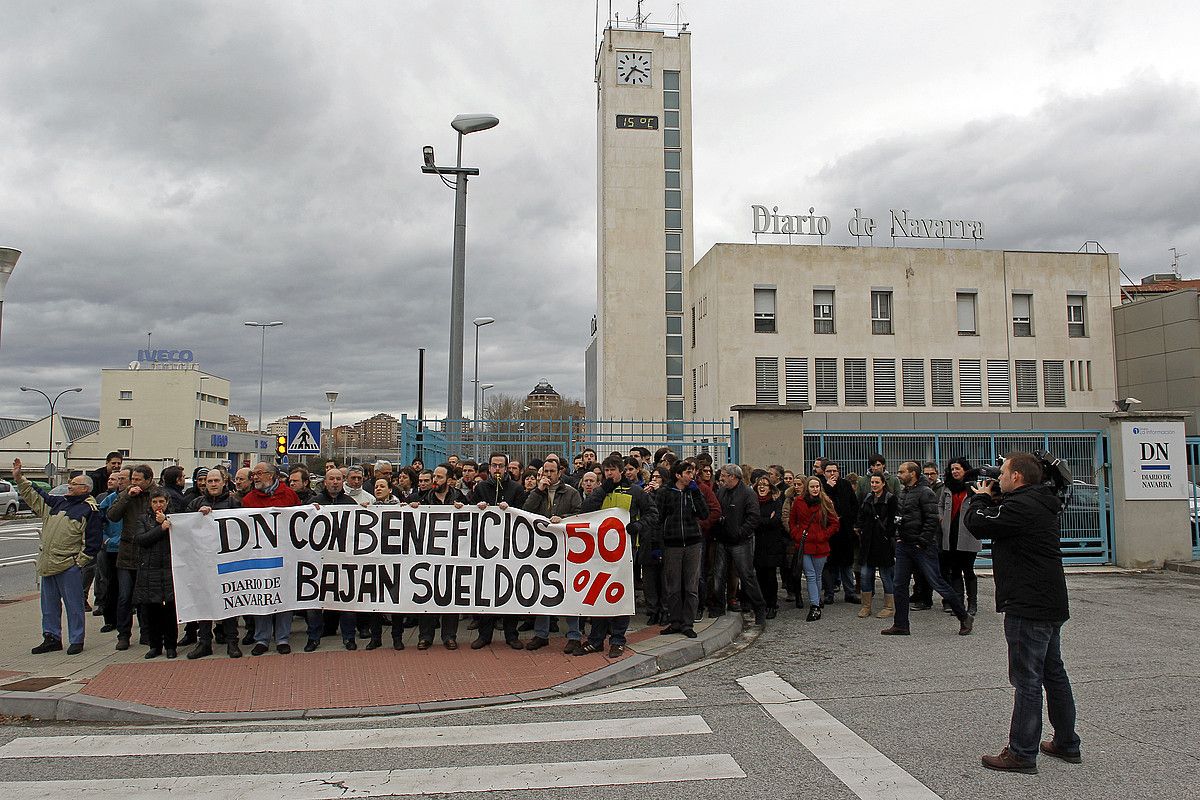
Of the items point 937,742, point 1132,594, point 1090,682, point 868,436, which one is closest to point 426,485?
point 937,742

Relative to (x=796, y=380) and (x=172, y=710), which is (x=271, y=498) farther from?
(x=796, y=380)

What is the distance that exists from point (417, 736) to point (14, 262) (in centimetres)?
866

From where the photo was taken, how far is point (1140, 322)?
120 feet

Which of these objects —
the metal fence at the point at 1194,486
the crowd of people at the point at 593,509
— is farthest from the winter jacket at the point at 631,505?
the metal fence at the point at 1194,486

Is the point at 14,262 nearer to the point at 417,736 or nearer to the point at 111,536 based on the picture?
the point at 111,536

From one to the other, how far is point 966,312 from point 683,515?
108 feet

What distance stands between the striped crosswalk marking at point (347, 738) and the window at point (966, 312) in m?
Result: 35.2

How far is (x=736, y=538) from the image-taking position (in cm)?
999

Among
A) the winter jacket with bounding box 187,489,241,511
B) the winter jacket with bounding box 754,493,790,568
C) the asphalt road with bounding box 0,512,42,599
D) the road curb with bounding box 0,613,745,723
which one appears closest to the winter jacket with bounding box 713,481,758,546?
the winter jacket with bounding box 754,493,790,568

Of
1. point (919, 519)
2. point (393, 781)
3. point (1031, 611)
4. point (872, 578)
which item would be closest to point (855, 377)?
point (872, 578)

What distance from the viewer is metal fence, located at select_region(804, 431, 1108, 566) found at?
1527cm

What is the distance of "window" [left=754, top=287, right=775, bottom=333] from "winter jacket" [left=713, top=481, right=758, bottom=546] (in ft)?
91.7

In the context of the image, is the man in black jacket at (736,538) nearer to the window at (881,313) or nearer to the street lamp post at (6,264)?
the street lamp post at (6,264)

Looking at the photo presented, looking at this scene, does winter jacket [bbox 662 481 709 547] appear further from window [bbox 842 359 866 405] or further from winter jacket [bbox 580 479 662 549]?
window [bbox 842 359 866 405]
